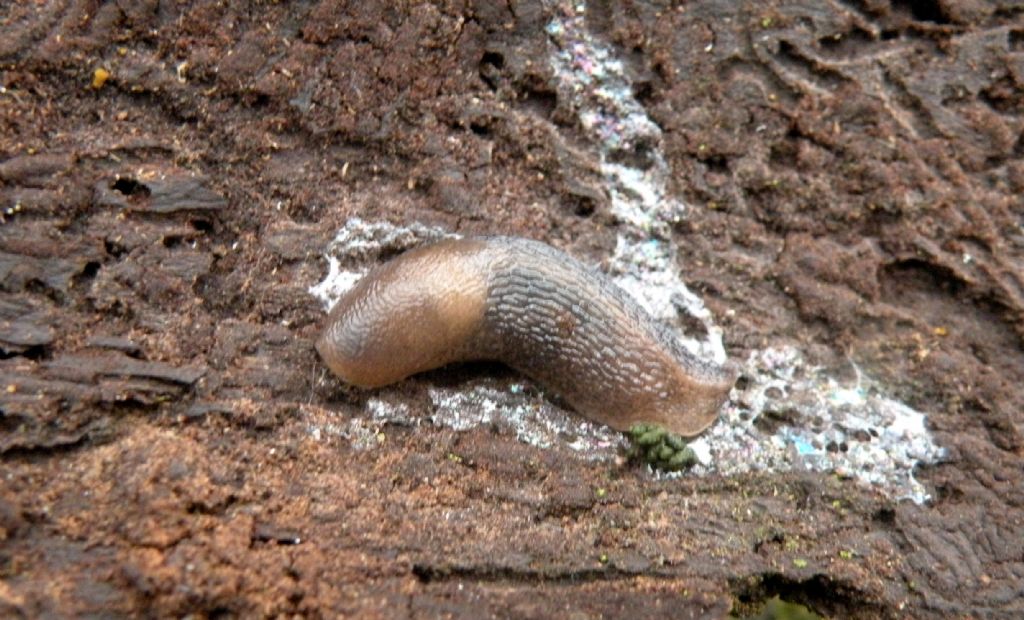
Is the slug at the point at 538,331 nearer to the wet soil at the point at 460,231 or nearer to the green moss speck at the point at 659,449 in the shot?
the green moss speck at the point at 659,449

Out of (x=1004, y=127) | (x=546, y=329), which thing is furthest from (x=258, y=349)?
(x=1004, y=127)

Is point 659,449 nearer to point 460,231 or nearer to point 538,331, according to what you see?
point 538,331

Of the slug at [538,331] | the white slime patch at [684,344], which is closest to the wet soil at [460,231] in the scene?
the white slime patch at [684,344]

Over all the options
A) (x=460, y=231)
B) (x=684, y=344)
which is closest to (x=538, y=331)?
(x=460, y=231)

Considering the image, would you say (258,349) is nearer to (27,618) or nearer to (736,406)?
(27,618)

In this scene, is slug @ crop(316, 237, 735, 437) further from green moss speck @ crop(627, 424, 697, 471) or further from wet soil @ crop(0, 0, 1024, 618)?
wet soil @ crop(0, 0, 1024, 618)

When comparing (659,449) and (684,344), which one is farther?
(684,344)
